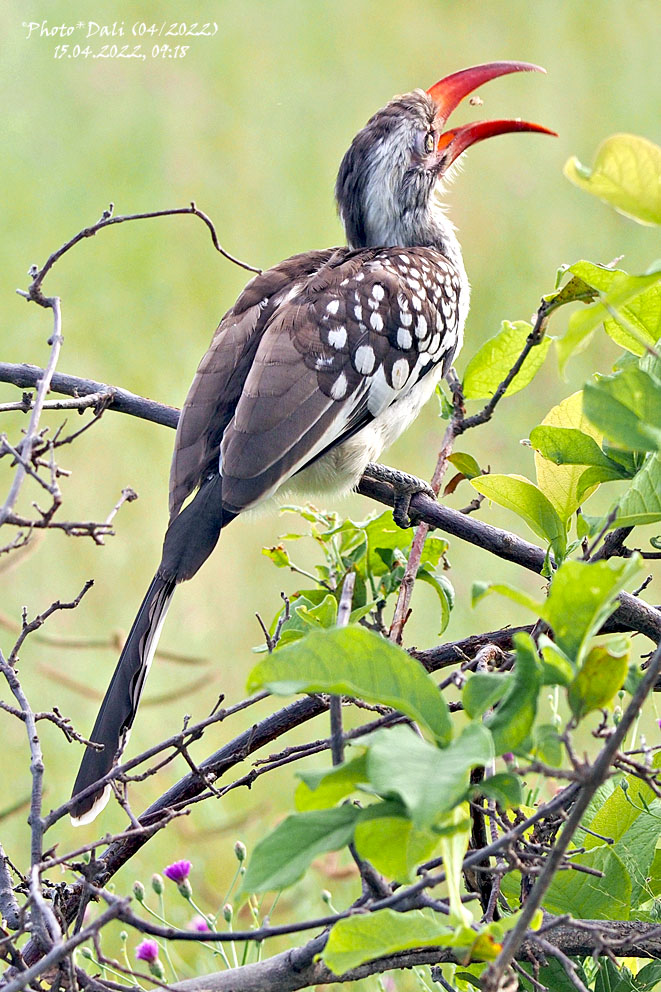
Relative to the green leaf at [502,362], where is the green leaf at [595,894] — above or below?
below

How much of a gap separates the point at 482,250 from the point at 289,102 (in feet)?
3.65

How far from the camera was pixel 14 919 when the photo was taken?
0.67 meters

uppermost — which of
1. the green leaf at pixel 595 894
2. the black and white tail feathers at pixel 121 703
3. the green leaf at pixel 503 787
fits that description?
the green leaf at pixel 503 787

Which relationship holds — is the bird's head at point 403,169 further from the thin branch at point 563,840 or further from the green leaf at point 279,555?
the thin branch at point 563,840

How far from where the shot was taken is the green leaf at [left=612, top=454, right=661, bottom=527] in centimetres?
61

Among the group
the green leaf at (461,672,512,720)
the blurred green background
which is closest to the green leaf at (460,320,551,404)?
the green leaf at (461,672,512,720)

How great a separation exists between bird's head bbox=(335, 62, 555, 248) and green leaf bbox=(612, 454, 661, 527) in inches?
57.3

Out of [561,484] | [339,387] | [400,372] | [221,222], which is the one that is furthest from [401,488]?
[221,222]

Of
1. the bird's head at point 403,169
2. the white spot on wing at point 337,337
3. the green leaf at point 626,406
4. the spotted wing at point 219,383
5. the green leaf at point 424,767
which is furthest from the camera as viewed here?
the bird's head at point 403,169

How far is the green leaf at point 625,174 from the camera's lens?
476 millimetres

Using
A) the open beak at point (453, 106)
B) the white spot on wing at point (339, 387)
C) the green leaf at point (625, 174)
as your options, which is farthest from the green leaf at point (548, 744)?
the open beak at point (453, 106)

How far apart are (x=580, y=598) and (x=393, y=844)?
0.14m

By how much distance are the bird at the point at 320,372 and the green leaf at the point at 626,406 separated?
60 centimetres

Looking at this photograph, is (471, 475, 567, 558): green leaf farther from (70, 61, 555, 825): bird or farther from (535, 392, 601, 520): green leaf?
(70, 61, 555, 825): bird
